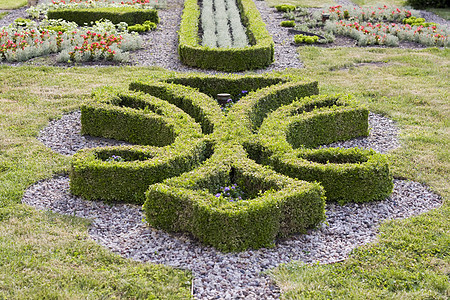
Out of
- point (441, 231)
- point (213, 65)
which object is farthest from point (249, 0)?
point (441, 231)

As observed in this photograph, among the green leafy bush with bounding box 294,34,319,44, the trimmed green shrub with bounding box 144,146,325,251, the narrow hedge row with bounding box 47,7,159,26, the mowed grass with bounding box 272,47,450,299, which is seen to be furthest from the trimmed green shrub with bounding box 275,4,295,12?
the trimmed green shrub with bounding box 144,146,325,251

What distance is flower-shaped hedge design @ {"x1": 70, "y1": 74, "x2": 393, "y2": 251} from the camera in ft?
24.3

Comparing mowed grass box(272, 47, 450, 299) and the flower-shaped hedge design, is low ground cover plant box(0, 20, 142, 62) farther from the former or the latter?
mowed grass box(272, 47, 450, 299)

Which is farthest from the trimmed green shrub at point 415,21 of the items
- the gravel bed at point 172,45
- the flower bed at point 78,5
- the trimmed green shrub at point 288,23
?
the flower bed at point 78,5

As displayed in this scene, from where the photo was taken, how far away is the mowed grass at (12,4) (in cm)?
2534

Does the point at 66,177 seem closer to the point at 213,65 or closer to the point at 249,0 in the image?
the point at 213,65

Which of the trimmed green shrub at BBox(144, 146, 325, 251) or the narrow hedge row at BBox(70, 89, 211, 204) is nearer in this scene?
the trimmed green shrub at BBox(144, 146, 325, 251)

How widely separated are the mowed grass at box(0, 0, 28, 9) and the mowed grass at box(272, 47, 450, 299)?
15.5 meters

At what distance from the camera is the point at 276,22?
23.1 metres

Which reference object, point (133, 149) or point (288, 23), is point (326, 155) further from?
point (288, 23)

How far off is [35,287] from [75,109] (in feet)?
24.0

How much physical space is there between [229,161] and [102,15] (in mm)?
14755

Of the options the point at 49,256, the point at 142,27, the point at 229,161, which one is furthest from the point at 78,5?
the point at 49,256

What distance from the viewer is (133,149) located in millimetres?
9328
